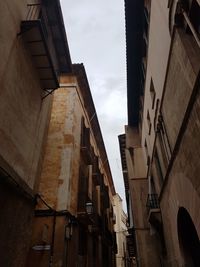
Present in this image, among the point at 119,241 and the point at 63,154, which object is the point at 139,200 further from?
the point at 119,241

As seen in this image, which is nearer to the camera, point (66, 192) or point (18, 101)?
point (18, 101)

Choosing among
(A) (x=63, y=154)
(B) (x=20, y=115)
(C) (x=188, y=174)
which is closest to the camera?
(C) (x=188, y=174)

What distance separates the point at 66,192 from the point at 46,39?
5968 mm

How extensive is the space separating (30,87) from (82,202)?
632cm

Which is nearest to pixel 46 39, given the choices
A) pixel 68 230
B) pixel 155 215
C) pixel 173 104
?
pixel 173 104

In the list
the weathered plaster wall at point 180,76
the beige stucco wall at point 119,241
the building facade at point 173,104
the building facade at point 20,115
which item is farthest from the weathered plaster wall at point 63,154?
the beige stucco wall at point 119,241

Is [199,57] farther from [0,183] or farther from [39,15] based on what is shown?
[39,15]

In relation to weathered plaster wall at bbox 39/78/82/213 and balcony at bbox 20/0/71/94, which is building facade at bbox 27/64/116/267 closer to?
weathered plaster wall at bbox 39/78/82/213

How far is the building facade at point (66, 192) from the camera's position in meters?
8.09

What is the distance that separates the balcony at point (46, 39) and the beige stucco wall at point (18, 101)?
0.23 m

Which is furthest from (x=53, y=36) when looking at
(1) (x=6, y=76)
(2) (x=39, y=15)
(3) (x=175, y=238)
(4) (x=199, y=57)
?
(3) (x=175, y=238)

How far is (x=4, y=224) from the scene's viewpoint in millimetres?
4801

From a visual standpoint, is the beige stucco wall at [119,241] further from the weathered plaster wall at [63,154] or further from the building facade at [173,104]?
the weathered plaster wall at [63,154]

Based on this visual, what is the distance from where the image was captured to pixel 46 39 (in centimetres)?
748
